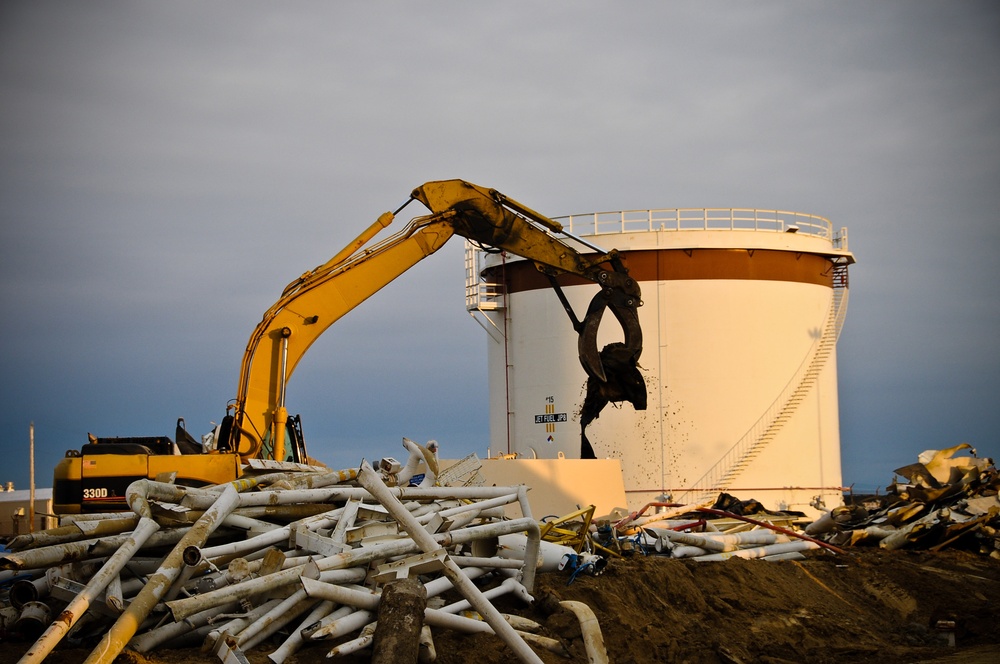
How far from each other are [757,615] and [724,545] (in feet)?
6.89

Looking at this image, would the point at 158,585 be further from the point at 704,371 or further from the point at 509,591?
the point at 704,371

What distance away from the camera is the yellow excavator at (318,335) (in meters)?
11.5

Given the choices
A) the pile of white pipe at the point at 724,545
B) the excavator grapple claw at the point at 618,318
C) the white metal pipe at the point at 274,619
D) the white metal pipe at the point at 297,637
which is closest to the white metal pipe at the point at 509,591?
the white metal pipe at the point at 297,637

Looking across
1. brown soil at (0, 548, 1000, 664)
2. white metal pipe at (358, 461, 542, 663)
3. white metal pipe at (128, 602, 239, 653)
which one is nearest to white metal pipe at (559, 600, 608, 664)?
brown soil at (0, 548, 1000, 664)

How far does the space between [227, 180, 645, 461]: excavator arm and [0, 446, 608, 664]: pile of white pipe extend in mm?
4865

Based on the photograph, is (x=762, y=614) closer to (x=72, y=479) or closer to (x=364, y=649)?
(x=364, y=649)

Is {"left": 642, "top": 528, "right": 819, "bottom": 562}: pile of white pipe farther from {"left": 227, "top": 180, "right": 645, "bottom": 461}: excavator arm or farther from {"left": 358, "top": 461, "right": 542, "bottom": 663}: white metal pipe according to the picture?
{"left": 358, "top": 461, "right": 542, "bottom": 663}: white metal pipe

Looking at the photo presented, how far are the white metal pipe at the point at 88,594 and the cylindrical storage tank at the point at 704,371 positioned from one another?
18.6 m

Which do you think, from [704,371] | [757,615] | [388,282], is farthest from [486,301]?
[757,615]

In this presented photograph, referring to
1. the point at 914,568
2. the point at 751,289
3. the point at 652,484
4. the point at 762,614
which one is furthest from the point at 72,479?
the point at 751,289

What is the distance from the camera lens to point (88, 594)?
689cm

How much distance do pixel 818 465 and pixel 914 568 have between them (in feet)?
45.8

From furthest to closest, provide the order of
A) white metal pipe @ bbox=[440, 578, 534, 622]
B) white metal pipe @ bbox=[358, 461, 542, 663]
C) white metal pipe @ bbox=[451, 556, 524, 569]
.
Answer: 1. white metal pipe @ bbox=[451, 556, 524, 569]
2. white metal pipe @ bbox=[440, 578, 534, 622]
3. white metal pipe @ bbox=[358, 461, 542, 663]

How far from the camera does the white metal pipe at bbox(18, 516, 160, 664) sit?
6.44 metres
